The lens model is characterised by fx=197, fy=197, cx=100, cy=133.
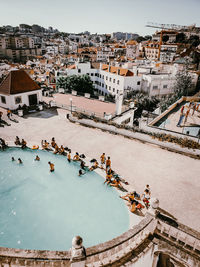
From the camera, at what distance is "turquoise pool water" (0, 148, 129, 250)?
11492 mm

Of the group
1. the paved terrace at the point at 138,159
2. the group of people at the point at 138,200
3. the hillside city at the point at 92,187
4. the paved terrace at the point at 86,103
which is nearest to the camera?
A: the hillside city at the point at 92,187

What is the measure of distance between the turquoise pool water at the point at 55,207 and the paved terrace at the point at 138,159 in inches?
91.8

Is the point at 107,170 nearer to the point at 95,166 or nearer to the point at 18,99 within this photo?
the point at 95,166

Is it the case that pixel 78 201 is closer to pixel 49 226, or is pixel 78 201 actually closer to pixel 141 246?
pixel 49 226

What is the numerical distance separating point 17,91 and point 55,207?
19849 mm

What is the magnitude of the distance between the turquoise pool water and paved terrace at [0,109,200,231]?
2.33m

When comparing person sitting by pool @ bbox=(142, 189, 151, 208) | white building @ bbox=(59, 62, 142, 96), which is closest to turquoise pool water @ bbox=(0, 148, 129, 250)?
person sitting by pool @ bbox=(142, 189, 151, 208)

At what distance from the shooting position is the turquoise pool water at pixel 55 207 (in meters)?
11.5

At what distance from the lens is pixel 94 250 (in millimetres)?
6141

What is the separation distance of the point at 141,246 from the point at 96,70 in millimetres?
55777

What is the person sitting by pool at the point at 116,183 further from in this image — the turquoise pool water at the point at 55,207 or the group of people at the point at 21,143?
the group of people at the point at 21,143

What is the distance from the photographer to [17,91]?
27.7 meters

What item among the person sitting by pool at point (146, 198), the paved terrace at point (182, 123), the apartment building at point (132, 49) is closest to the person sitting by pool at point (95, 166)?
the person sitting by pool at point (146, 198)

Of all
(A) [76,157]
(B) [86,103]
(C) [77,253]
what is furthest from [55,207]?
(B) [86,103]
